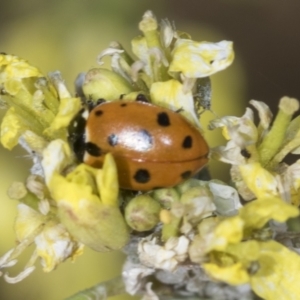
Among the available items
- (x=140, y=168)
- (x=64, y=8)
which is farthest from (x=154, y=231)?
(x=64, y=8)

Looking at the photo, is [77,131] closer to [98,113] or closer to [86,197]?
[98,113]

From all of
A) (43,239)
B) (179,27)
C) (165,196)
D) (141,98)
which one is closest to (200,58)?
(141,98)

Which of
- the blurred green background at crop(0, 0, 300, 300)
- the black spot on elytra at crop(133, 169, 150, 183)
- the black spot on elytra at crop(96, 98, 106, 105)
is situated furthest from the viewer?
the blurred green background at crop(0, 0, 300, 300)

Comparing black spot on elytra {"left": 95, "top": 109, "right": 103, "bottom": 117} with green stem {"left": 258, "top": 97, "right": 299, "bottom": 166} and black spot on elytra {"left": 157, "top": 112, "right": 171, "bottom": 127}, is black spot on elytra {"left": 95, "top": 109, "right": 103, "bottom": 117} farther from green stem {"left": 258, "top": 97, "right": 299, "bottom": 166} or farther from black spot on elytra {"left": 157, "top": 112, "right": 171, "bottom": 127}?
green stem {"left": 258, "top": 97, "right": 299, "bottom": 166}

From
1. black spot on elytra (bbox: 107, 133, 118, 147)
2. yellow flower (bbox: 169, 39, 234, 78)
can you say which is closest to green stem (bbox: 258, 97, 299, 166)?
yellow flower (bbox: 169, 39, 234, 78)

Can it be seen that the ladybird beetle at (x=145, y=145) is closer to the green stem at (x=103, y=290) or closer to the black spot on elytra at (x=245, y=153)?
the black spot on elytra at (x=245, y=153)

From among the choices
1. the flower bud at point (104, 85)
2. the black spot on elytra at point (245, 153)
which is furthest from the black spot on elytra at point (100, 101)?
the black spot on elytra at point (245, 153)
